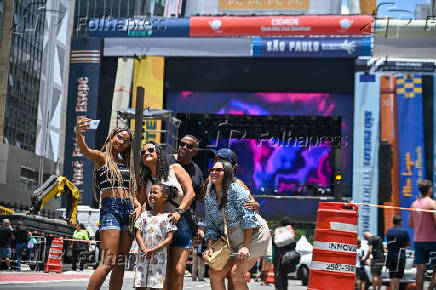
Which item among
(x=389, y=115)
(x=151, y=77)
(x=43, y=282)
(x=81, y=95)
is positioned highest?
(x=151, y=77)

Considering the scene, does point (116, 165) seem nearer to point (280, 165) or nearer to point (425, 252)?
point (425, 252)

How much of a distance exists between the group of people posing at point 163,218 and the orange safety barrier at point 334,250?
897 millimetres

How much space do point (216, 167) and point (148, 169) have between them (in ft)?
2.28

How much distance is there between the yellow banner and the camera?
4497cm

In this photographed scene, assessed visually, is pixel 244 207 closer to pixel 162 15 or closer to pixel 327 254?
pixel 327 254

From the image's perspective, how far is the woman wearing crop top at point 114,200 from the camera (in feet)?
21.9

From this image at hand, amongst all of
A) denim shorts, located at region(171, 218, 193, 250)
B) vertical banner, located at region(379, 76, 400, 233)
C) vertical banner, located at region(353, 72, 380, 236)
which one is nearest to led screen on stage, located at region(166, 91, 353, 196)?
vertical banner, located at region(353, 72, 380, 236)

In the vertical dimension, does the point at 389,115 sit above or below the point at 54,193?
above

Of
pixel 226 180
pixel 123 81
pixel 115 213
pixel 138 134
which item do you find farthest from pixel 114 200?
pixel 123 81

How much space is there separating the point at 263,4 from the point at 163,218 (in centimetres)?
3963

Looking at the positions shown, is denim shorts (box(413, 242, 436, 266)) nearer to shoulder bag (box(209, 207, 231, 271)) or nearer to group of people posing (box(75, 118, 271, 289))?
group of people posing (box(75, 118, 271, 289))

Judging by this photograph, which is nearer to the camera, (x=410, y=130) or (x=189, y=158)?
(x=189, y=158)

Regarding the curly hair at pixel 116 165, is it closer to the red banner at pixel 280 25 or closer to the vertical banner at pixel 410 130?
the red banner at pixel 280 25

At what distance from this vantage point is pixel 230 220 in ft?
22.2
